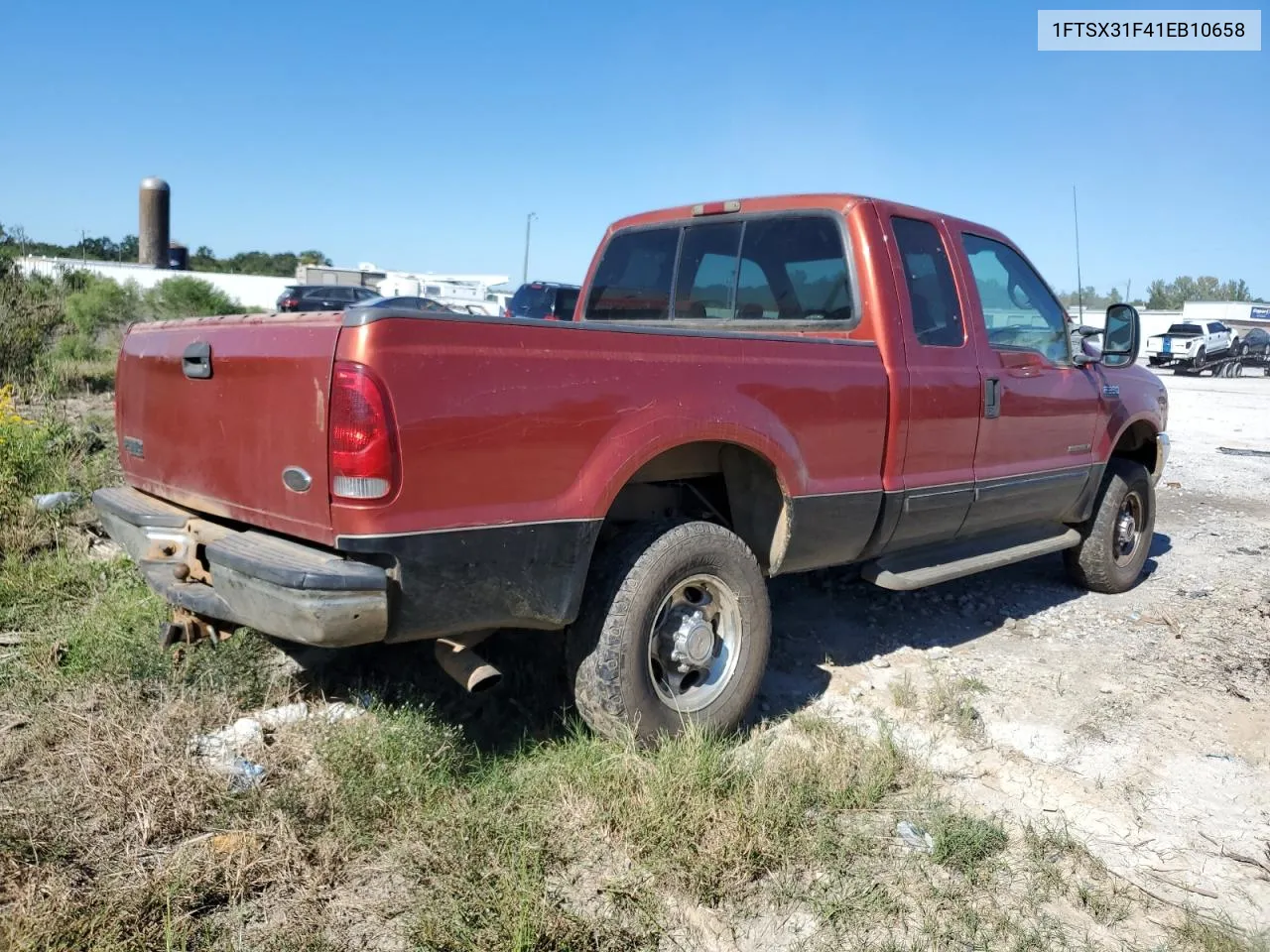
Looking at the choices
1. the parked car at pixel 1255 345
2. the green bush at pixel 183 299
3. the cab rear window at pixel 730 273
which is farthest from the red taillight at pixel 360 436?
the parked car at pixel 1255 345

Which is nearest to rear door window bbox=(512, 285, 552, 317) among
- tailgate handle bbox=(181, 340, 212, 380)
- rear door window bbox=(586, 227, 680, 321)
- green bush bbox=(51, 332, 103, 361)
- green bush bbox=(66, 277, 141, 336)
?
green bush bbox=(51, 332, 103, 361)

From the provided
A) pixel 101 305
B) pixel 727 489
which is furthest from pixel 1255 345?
pixel 727 489

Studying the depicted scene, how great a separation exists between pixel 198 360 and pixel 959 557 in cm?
361

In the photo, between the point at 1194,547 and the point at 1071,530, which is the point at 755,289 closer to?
the point at 1071,530

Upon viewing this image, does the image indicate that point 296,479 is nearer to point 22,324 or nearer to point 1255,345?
point 22,324

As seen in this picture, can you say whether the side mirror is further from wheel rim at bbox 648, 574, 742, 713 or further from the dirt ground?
wheel rim at bbox 648, 574, 742, 713

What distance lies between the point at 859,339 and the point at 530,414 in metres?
1.85

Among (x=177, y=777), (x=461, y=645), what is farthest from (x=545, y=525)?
(x=177, y=777)

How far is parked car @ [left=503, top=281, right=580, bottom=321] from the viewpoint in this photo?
14883 millimetres

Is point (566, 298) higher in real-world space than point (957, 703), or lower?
higher

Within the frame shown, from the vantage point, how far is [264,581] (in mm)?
2797

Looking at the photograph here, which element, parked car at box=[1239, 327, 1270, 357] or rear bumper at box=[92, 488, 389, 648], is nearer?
rear bumper at box=[92, 488, 389, 648]

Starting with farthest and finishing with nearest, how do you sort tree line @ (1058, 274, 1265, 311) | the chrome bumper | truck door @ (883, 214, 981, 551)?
tree line @ (1058, 274, 1265, 311)
the chrome bumper
truck door @ (883, 214, 981, 551)

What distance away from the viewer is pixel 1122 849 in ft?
10.5
